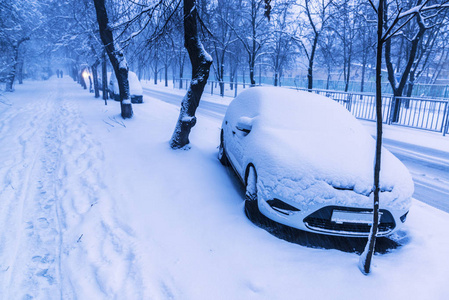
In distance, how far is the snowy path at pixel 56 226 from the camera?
8.71ft

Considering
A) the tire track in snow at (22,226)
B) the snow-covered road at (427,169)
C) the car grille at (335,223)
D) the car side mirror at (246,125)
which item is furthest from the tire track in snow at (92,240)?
the snow-covered road at (427,169)

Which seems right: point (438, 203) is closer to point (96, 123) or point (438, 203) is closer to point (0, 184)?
point (0, 184)

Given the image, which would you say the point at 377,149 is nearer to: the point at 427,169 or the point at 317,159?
the point at 317,159

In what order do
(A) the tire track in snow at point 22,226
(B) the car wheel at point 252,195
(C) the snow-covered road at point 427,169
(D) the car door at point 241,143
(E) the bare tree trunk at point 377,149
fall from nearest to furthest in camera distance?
(E) the bare tree trunk at point 377,149, (A) the tire track in snow at point 22,226, (B) the car wheel at point 252,195, (D) the car door at point 241,143, (C) the snow-covered road at point 427,169

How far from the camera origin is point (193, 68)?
20.7ft

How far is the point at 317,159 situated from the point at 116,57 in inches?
351

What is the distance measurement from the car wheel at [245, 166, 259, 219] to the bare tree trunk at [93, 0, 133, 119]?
7319 mm

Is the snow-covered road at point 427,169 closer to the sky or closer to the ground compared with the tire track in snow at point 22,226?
closer to the sky

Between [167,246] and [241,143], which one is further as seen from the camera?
[241,143]

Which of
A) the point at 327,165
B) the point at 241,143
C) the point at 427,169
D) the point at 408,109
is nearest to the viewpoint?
the point at 327,165

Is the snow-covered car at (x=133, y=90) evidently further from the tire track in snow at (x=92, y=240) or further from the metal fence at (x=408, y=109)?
the tire track in snow at (x=92, y=240)

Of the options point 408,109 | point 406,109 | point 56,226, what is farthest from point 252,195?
point 408,109

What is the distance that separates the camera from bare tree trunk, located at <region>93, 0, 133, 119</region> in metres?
9.09

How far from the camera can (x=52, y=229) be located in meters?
3.54
